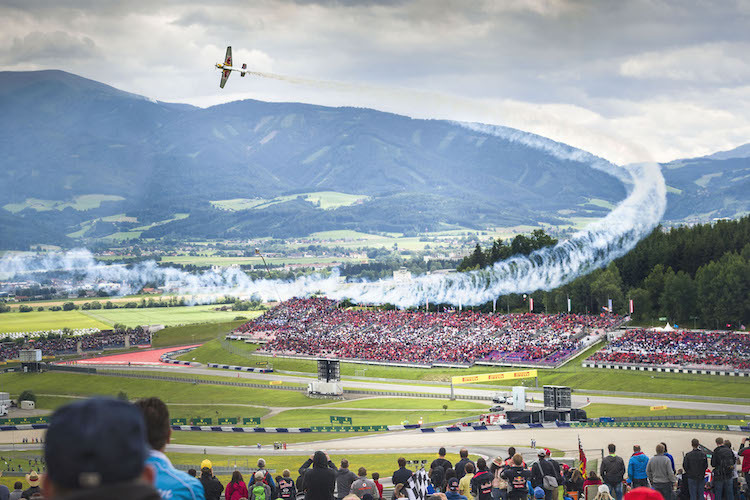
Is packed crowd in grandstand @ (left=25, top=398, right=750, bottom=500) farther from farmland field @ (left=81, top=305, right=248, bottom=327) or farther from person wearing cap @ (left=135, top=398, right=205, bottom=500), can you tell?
farmland field @ (left=81, top=305, right=248, bottom=327)

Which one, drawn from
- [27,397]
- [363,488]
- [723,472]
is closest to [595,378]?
[27,397]

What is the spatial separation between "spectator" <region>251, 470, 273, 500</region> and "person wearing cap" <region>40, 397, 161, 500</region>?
15.1 metres

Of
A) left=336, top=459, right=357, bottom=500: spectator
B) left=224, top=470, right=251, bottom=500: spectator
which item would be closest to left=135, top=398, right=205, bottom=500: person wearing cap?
left=224, top=470, right=251, bottom=500: spectator

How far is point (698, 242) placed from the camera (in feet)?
396

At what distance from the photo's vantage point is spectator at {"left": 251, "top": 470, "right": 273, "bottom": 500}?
18688 millimetres

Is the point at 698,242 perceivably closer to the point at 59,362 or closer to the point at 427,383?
the point at 427,383

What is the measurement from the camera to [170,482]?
6.47 m

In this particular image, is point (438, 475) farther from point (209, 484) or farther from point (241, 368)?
point (241, 368)

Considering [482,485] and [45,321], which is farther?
[45,321]

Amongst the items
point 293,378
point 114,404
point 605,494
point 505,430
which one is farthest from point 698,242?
point 114,404

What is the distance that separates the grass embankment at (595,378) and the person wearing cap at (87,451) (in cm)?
7404

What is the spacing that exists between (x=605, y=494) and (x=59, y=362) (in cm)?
11996

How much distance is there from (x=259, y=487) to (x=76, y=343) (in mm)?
127104

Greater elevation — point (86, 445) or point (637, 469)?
point (86, 445)
